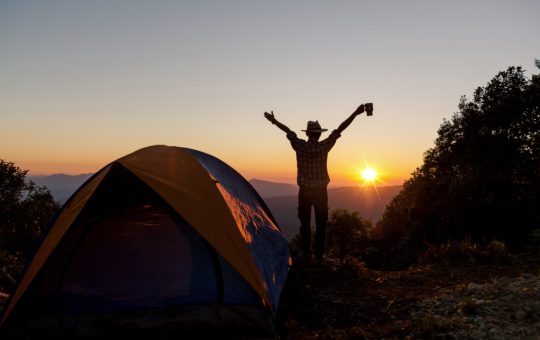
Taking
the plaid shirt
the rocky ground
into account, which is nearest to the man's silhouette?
the plaid shirt

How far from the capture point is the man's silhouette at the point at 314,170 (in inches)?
315

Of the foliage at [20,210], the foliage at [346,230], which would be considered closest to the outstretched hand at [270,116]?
the foliage at [20,210]

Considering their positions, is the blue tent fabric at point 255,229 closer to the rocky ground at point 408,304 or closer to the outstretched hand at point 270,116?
the rocky ground at point 408,304

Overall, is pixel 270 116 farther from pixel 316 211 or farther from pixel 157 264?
pixel 157 264

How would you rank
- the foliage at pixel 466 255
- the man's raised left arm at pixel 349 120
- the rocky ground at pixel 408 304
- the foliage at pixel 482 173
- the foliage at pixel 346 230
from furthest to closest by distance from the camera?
the foliage at pixel 346 230 < the foliage at pixel 482 173 < the foliage at pixel 466 255 < the man's raised left arm at pixel 349 120 < the rocky ground at pixel 408 304

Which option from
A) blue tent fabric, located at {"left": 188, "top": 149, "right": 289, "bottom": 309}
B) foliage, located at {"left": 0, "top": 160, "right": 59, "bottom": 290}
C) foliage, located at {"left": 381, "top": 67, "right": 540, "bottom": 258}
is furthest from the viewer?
foliage, located at {"left": 0, "top": 160, "right": 59, "bottom": 290}

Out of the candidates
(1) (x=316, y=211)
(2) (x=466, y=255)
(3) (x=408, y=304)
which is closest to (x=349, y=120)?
(1) (x=316, y=211)

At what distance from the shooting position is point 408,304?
5.77m

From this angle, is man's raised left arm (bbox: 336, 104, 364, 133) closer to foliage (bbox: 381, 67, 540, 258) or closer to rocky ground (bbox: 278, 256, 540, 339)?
rocky ground (bbox: 278, 256, 540, 339)

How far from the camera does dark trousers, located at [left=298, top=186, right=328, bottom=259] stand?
8.07 meters

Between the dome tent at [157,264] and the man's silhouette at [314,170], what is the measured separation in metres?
1.97

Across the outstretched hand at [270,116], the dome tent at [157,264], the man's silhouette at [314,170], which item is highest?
the outstretched hand at [270,116]

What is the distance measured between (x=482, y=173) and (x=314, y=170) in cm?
1906

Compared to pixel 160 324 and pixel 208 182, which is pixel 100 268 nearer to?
pixel 160 324
